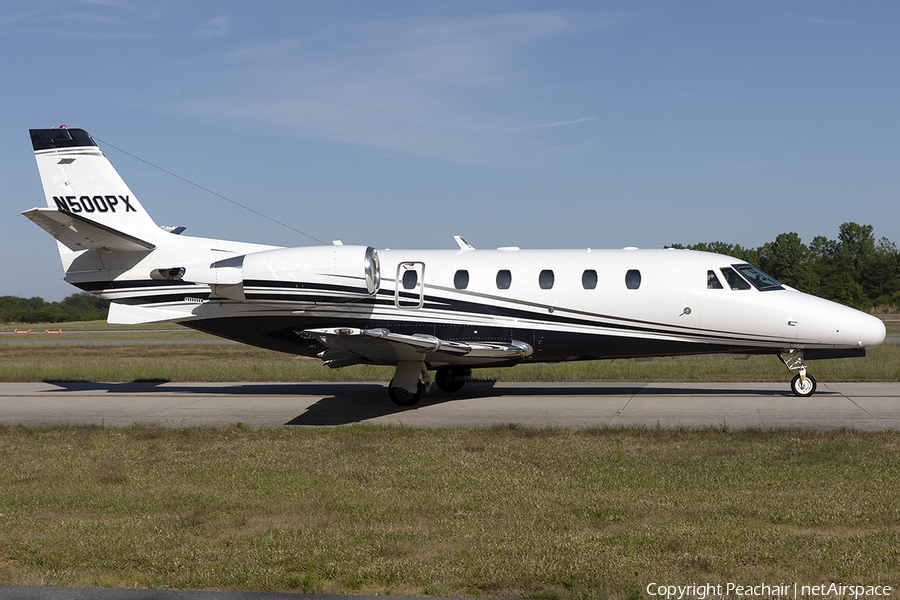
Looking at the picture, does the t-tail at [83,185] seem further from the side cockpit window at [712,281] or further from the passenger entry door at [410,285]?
the side cockpit window at [712,281]

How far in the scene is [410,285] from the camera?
57.0 ft

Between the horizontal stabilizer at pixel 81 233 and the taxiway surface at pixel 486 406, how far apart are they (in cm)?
376

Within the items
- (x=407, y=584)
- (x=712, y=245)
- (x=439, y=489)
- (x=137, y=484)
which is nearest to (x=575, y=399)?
(x=439, y=489)

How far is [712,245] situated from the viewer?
108312 mm

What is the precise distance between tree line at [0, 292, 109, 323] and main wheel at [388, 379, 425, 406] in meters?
90.9

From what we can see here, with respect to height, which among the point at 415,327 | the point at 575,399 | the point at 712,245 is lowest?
the point at 575,399

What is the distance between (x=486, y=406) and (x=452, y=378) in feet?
8.29

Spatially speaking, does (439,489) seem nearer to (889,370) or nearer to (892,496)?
(892,496)

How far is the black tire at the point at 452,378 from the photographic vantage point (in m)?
19.0

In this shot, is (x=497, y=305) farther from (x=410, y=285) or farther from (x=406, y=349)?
(x=406, y=349)

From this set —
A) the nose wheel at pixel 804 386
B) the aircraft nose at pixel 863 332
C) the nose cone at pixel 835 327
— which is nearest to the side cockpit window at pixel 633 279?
the nose cone at pixel 835 327

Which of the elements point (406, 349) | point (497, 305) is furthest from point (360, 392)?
point (497, 305)

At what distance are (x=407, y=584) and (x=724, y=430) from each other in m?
8.38

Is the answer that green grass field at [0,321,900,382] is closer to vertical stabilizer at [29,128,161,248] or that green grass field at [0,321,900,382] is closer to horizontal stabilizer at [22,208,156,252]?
horizontal stabilizer at [22,208,156,252]
